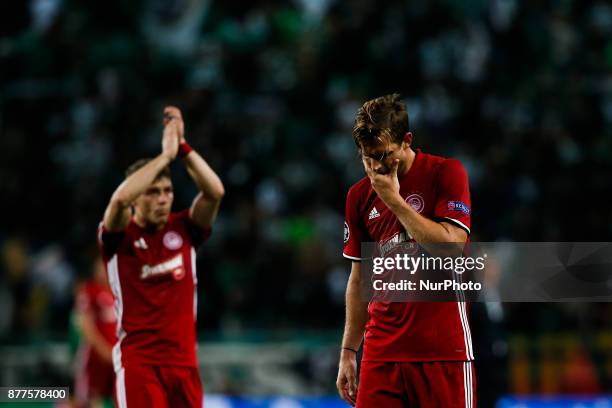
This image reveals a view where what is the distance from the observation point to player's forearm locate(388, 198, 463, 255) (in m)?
4.61

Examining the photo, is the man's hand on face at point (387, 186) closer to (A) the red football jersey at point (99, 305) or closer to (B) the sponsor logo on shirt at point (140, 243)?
(B) the sponsor logo on shirt at point (140, 243)

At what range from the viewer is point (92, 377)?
36.5ft

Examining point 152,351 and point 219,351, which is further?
point 219,351

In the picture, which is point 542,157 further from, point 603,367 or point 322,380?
point 322,380

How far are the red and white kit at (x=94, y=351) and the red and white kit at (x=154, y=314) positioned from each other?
432 cm

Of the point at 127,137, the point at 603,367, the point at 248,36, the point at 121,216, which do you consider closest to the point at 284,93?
the point at 248,36

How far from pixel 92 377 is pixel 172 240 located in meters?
4.88

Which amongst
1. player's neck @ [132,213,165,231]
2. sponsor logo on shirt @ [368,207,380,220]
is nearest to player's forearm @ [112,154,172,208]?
player's neck @ [132,213,165,231]

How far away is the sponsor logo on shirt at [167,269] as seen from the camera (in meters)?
6.57

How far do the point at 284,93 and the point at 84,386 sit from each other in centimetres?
538

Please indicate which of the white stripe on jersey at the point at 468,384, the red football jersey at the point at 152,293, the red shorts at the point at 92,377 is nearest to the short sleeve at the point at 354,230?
the white stripe on jersey at the point at 468,384

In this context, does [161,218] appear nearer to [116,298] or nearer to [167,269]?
[167,269]

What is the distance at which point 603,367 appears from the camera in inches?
434

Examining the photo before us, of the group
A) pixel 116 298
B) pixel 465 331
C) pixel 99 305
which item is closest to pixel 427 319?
pixel 465 331
